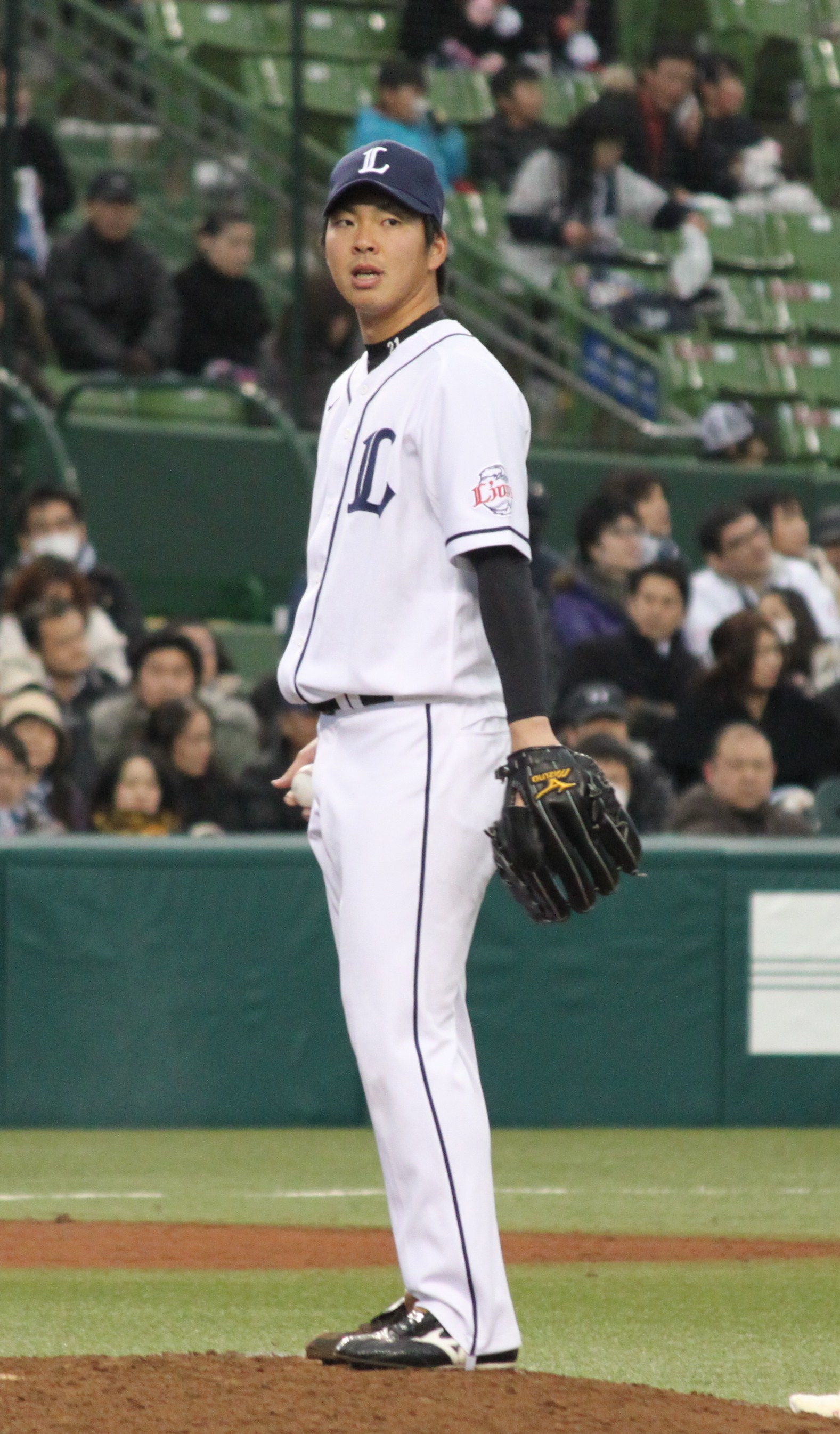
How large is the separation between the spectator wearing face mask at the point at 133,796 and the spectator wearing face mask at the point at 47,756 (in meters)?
0.13

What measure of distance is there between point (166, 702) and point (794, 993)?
8.13ft

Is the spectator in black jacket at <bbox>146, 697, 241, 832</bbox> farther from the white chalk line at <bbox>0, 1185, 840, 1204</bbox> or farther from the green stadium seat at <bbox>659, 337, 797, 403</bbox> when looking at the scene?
the green stadium seat at <bbox>659, 337, 797, 403</bbox>

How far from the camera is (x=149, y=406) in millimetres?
12250

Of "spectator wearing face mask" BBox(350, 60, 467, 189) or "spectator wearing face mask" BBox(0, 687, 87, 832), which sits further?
"spectator wearing face mask" BBox(350, 60, 467, 189)

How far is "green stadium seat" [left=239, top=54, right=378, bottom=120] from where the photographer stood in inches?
546

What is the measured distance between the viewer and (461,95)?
47.2 feet

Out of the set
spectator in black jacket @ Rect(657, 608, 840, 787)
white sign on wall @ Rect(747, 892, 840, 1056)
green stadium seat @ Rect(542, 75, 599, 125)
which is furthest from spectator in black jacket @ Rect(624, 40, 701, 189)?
white sign on wall @ Rect(747, 892, 840, 1056)

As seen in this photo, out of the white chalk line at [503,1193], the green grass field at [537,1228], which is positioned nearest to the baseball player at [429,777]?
the green grass field at [537,1228]

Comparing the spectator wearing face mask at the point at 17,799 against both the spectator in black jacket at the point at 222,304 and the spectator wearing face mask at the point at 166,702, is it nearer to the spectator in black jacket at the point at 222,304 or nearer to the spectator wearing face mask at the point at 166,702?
the spectator wearing face mask at the point at 166,702

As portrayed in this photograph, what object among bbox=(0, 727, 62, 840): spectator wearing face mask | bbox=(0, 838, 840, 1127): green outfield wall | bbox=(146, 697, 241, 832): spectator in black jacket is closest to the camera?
bbox=(0, 838, 840, 1127): green outfield wall

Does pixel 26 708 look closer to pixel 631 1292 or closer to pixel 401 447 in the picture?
pixel 631 1292

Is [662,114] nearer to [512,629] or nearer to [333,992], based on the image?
[333,992]

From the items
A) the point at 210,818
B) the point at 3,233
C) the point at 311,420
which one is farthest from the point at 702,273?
the point at 210,818

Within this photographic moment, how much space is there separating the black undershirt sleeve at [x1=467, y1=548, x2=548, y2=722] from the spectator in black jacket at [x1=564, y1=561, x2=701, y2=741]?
5927 mm
